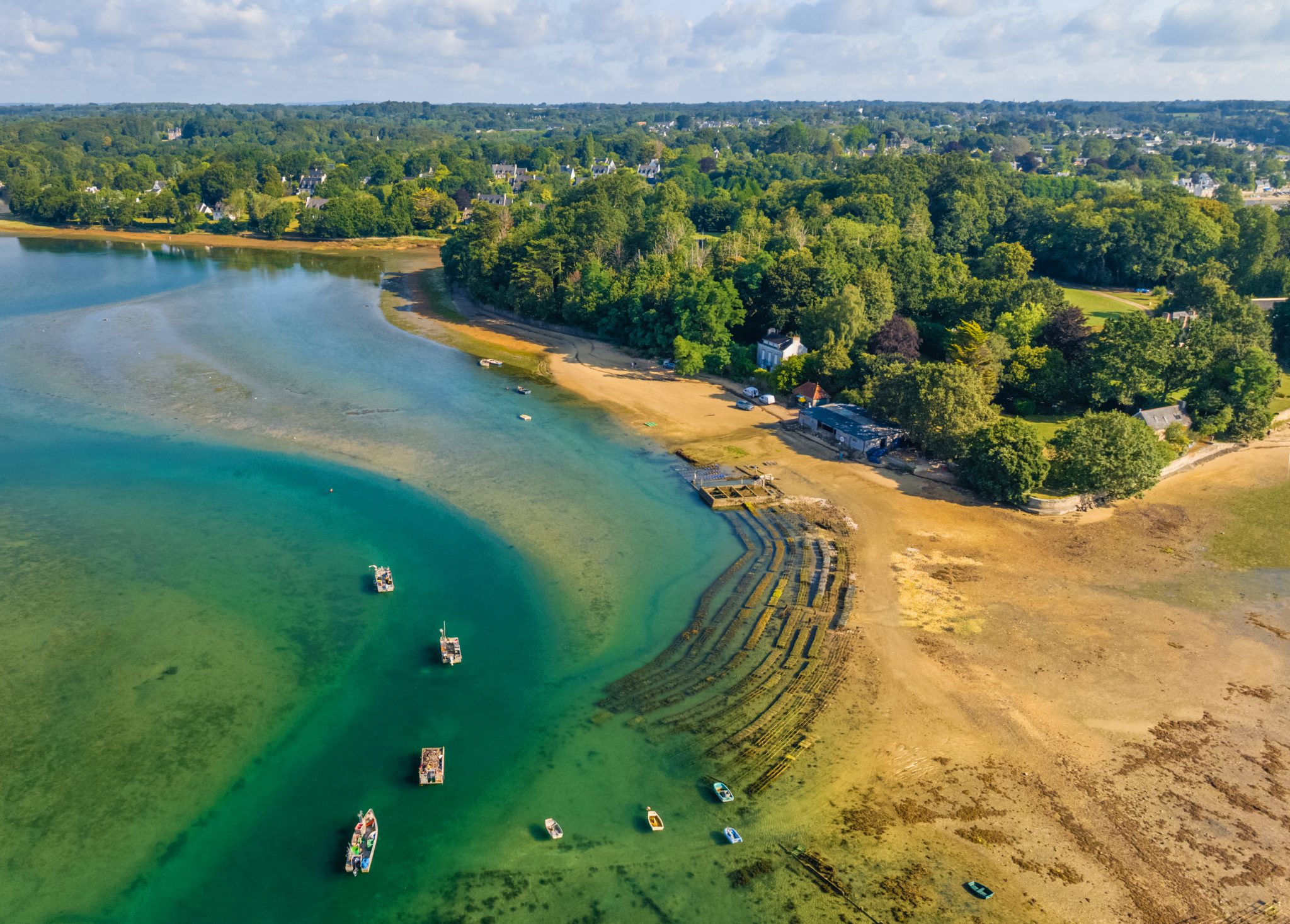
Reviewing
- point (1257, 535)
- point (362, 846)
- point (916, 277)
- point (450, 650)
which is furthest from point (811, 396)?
point (362, 846)

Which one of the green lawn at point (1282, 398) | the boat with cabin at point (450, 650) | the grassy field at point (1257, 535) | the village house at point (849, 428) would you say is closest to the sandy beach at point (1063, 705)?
the grassy field at point (1257, 535)

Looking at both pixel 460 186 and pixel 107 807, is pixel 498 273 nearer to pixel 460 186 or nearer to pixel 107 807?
pixel 107 807

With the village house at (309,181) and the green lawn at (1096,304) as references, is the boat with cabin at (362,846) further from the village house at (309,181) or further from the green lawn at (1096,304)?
the village house at (309,181)

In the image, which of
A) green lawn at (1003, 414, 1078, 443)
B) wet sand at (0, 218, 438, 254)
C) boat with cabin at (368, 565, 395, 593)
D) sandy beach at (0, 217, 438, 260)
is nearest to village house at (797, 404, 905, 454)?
green lawn at (1003, 414, 1078, 443)

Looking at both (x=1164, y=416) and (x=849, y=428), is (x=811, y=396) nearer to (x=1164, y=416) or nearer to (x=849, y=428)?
(x=849, y=428)

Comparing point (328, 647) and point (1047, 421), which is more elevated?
point (1047, 421)

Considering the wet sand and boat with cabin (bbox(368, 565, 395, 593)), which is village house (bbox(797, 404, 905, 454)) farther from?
the wet sand

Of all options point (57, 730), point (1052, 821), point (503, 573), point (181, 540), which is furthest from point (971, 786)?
point (181, 540)

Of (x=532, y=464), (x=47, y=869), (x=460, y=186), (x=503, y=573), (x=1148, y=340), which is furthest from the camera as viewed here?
(x=460, y=186)
